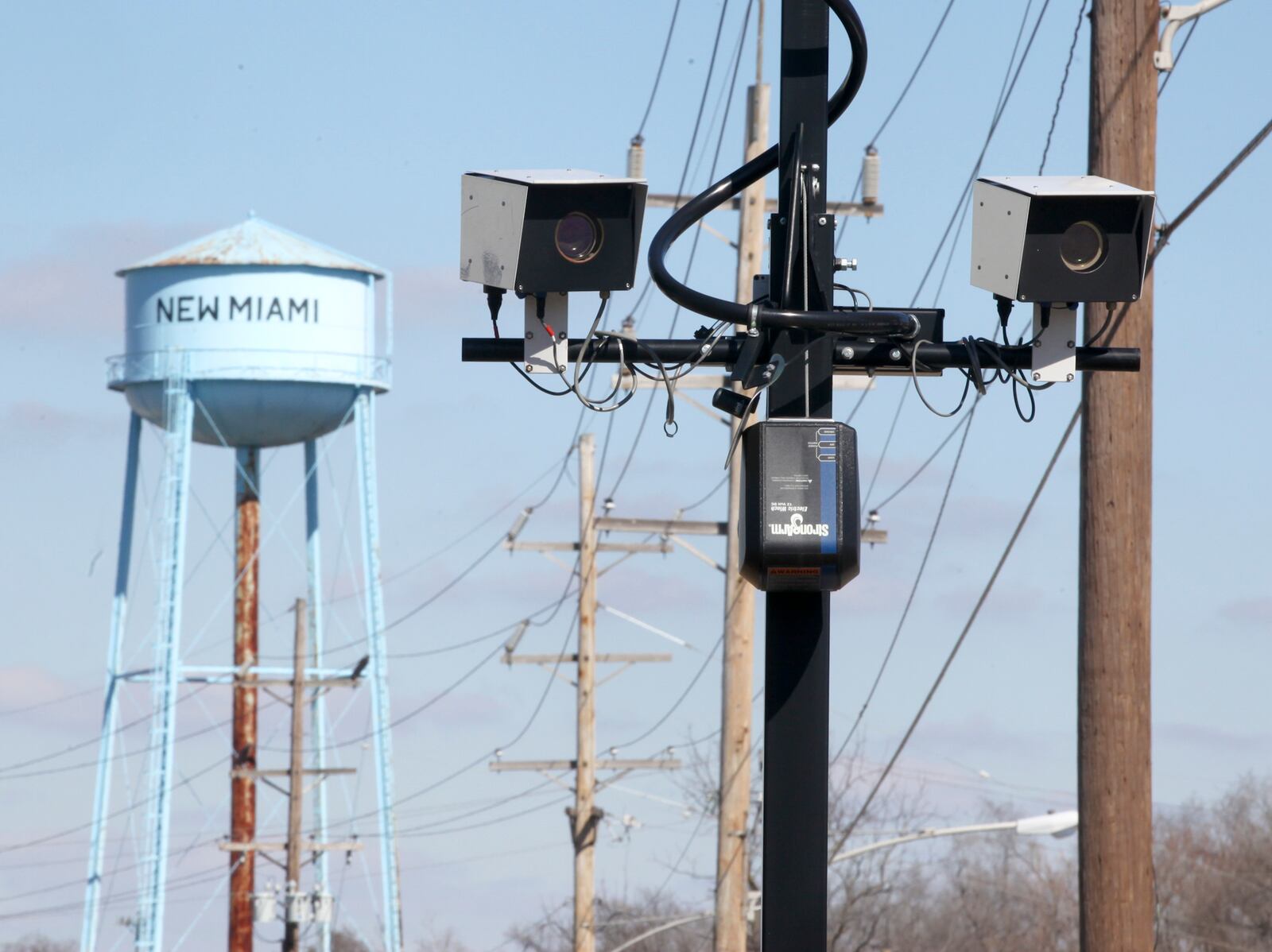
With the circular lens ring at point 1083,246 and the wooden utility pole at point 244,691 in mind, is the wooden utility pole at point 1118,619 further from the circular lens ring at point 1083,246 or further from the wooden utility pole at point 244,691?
the wooden utility pole at point 244,691

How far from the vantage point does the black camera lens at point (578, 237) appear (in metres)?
7.62

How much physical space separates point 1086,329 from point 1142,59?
4.22ft

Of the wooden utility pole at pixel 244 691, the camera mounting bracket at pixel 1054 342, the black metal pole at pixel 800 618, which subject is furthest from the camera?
the wooden utility pole at pixel 244 691

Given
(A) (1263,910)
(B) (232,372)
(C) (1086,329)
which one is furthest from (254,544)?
(C) (1086,329)

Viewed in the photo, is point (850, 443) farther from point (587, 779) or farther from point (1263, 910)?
point (1263, 910)

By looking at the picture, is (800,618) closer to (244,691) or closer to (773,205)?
(773,205)

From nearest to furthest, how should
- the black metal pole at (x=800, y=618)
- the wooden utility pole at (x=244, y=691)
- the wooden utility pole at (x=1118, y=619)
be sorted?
the black metal pole at (x=800, y=618) < the wooden utility pole at (x=1118, y=619) < the wooden utility pole at (x=244, y=691)

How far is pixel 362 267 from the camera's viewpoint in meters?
37.2

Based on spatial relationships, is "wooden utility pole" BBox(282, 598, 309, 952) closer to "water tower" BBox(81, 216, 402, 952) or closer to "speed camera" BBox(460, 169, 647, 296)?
"water tower" BBox(81, 216, 402, 952)

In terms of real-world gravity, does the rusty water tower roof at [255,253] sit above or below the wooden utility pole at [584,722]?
above

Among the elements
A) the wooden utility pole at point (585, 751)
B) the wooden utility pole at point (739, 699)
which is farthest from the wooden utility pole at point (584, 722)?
the wooden utility pole at point (739, 699)

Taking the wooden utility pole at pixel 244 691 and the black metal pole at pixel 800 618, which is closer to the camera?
the black metal pole at pixel 800 618

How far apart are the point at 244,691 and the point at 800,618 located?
32310mm

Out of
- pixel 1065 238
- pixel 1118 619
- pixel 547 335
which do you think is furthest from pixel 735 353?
pixel 1118 619
